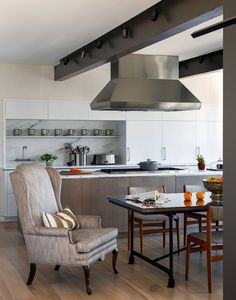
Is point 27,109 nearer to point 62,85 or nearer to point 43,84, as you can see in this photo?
point 43,84

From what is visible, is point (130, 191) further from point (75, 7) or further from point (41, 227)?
point (75, 7)

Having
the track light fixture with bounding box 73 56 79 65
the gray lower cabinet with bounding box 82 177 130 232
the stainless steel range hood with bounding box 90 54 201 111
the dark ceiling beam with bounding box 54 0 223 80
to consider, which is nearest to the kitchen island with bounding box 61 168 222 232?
the gray lower cabinet with bounding box 82 177 130 232

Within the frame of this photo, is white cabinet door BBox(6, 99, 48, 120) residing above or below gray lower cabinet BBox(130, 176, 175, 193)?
above

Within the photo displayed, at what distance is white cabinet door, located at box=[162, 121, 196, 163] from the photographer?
958cm

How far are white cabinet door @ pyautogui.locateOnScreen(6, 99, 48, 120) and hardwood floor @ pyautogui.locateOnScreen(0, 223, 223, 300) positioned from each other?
3.32m

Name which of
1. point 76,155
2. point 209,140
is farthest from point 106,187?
point 209,140

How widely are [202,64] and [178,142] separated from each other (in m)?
2.19

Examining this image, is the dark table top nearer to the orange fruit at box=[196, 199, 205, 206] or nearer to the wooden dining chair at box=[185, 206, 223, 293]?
the orange fruit at box=[196, 199, 205, 206]

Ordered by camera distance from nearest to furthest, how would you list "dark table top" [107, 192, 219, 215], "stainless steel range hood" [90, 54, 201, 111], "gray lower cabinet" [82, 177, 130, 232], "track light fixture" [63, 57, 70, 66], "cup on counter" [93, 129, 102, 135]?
"dark table top" [107, 192, 219, 215], "stainless steel range hood" [90, 54, 201, 111], "gray lower cabinet" [82, 177, 130, 232], "track light fixture" [63, 57, 70, 66], "cup on counter" [93, 129, 102, 135]

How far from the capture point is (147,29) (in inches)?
192

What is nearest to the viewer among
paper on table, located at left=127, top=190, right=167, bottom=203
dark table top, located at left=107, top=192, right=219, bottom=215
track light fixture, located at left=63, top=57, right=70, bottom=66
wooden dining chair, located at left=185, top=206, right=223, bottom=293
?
wooden dining chair, located at left=185, top=206, right=223, bottom=293

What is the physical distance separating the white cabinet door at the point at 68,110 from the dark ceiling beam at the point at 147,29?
1665 mm

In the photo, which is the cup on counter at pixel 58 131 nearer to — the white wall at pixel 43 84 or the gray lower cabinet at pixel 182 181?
the white wall at pixel 43 84

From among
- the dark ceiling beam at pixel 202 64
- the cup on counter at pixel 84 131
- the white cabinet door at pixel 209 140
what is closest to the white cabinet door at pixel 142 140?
the cup on counter at pixel 84 131
